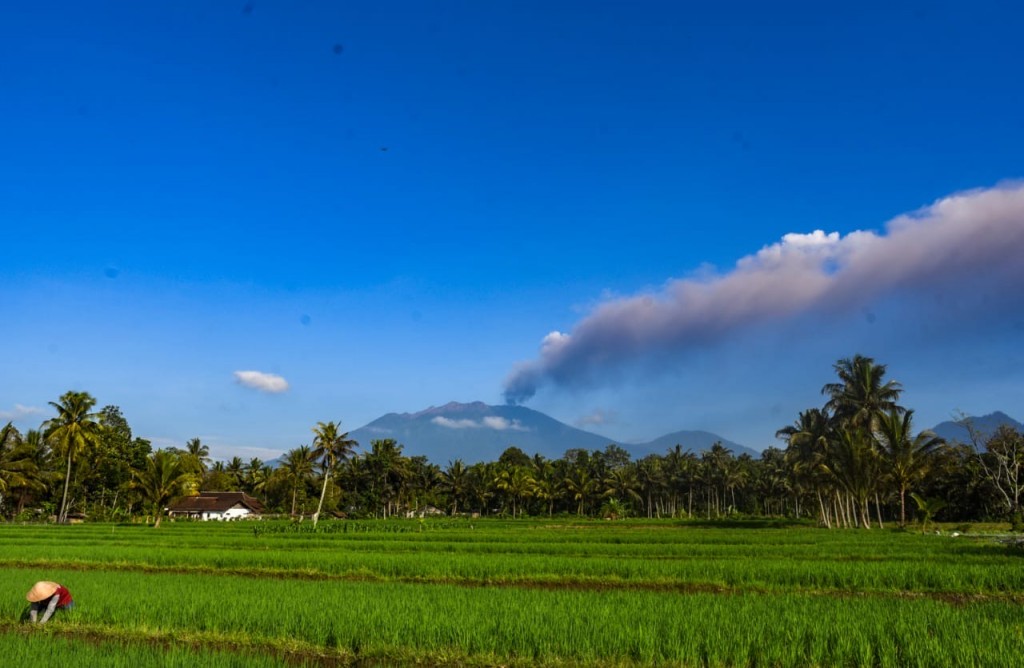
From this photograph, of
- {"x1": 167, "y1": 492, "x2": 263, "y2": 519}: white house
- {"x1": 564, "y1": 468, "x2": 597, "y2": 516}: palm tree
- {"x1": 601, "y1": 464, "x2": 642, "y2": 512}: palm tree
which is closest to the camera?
{"x1": 167, "y1": 492, "x2": 263, "y2": 519}: white house

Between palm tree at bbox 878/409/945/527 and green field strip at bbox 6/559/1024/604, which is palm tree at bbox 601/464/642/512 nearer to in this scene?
palm tree at bbox 878/409/945/527

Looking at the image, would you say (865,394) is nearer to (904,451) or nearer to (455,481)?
(904,451)

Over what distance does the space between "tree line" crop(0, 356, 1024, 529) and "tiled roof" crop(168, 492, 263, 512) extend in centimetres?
376

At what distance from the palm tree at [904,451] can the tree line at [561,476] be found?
0.37 ft

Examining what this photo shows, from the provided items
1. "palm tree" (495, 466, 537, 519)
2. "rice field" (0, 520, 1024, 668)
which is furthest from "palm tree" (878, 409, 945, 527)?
"palm tree" (495, 466, 537, 519)

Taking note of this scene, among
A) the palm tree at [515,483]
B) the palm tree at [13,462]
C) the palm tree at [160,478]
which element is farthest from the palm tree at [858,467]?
the palm tree at [13,462]

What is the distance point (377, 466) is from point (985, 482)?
6170 cm

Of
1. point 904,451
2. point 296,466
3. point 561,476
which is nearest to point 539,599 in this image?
point 904,451

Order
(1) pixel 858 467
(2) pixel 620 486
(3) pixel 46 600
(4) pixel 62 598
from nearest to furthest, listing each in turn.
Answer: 1. (3) pixel 46 600
2. (4) pixel 62 598
3. (1) pixel 858 467
4. (2) pixel 620 486

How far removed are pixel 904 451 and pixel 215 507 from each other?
67261mm

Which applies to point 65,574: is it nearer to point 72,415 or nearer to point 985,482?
point 72,415

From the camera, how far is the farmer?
32.8ft

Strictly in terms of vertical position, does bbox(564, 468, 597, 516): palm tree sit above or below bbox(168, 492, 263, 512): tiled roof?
above

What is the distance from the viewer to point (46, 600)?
1028cm
